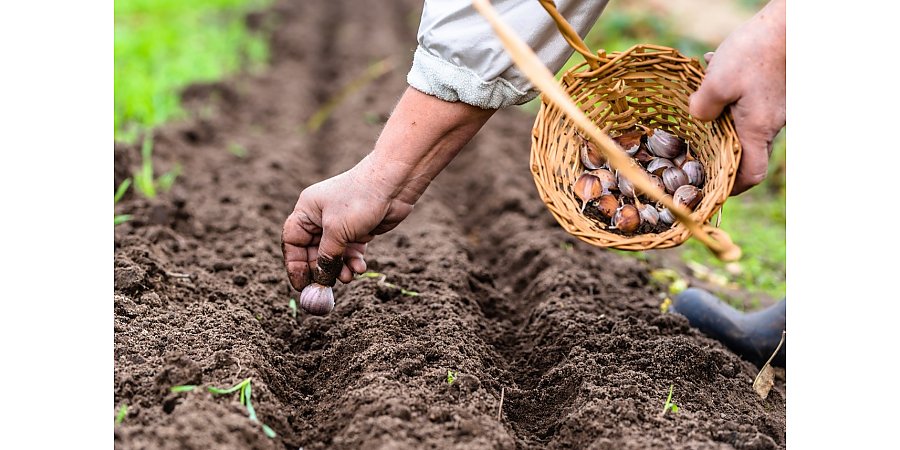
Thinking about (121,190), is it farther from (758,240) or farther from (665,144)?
(758,240)

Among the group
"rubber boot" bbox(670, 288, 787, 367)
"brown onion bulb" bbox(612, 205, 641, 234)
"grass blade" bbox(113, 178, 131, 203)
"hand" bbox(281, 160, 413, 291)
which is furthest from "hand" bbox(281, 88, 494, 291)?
"grass blade" bbox(113, 178, 131, 203)

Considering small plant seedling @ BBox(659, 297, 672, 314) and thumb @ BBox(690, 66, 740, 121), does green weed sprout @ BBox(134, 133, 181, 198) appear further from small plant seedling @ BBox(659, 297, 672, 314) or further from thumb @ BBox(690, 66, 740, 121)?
thumb @ BBox(690, 66, 740, 121)

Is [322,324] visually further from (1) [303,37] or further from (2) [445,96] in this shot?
(1) [303,37]

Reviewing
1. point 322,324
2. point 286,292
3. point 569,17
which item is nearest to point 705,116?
point 569,17

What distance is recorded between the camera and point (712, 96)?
209 cm

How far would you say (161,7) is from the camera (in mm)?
7938

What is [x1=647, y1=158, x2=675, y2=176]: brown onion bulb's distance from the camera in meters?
2.39

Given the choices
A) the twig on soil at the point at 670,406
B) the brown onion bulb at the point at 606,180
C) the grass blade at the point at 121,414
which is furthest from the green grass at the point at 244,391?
the brown onion bulb at the point at 606,180

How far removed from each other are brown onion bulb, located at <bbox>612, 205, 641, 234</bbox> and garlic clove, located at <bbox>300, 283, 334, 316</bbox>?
85 cm

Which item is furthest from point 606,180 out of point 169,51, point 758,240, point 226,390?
point 169,51

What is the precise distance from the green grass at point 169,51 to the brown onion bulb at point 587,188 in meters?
2.93

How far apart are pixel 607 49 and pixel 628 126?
16.4 ft

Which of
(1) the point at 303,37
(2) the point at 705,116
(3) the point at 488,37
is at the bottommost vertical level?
(1) the point at 303,37

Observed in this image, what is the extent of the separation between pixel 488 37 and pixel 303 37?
5.87 metres
